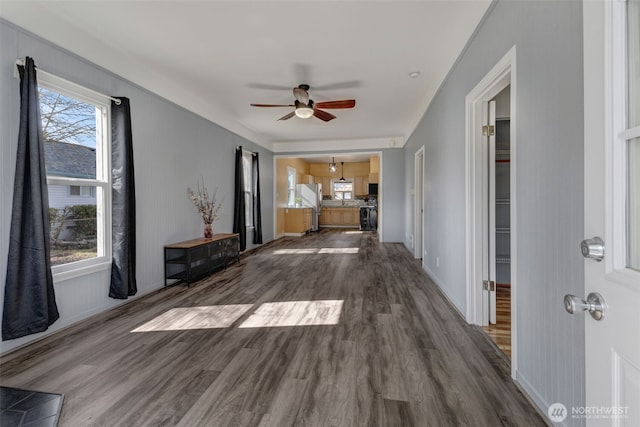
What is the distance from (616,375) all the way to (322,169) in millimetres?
11868

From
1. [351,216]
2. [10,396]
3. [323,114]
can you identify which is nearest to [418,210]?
A: [323,114]

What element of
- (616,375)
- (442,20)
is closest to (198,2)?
(442,20)

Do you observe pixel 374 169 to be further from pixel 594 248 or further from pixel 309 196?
pixel 594 248

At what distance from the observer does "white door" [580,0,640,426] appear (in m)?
0.68

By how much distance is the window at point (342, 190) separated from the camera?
40.8ft

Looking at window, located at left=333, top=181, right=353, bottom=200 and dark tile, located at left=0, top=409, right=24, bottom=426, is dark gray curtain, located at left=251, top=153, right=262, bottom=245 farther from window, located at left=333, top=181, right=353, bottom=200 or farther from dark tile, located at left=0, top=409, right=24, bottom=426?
window, located at left=333, top=181, right=353, bottom=200

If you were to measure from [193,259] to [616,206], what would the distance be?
407 centimetres

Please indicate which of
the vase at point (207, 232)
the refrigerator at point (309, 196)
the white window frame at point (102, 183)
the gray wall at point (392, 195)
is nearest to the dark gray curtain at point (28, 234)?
the white window frame at point (102, 183)

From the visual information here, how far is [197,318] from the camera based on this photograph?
2.78 metres

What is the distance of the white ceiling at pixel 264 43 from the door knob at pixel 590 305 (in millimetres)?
2200

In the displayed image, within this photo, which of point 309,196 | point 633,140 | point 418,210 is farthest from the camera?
point 309,196

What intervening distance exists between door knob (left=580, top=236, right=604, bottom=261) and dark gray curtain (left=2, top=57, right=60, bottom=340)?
322cm

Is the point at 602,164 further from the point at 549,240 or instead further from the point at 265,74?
the point at 265,74

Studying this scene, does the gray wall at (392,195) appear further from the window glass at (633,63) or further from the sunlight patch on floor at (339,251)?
the window glass at (633,63)
